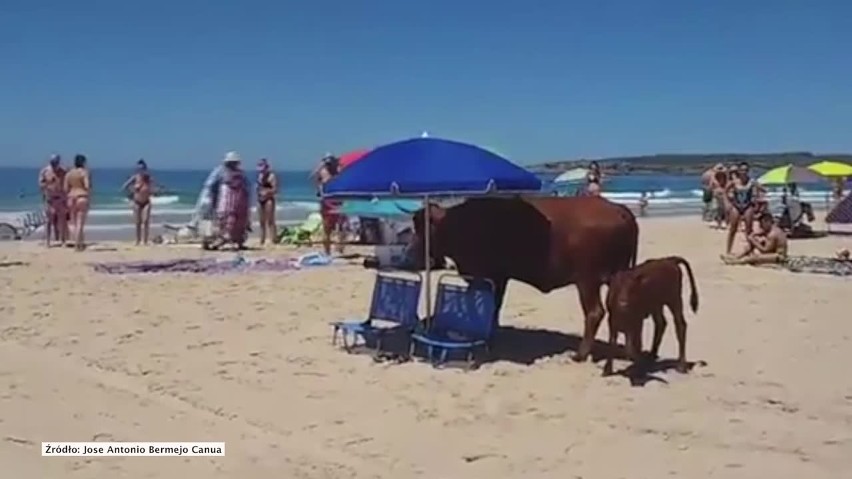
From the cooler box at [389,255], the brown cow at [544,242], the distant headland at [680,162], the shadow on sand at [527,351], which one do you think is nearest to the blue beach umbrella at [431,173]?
the brown cow at [544,242]

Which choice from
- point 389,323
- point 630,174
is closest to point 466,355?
point 389,323

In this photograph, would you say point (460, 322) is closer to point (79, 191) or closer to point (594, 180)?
point (79, 191)

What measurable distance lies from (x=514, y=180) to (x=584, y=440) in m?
2.70

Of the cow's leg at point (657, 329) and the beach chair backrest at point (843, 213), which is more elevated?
the beach chair backrest at point (843, 213)

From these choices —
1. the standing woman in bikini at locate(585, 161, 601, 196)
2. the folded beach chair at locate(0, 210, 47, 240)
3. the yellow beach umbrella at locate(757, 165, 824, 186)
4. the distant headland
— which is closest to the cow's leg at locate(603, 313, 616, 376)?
the yellow beach umbrella at locate(757, 165, 824, 186)

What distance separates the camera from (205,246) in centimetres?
1814

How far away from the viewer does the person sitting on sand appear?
15.5 meters

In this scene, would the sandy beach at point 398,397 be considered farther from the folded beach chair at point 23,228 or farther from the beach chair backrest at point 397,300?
the folded beach chair at point 23,228

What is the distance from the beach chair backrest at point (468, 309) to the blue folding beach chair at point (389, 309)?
209 millimetres

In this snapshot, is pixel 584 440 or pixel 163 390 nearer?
pixel 584 440

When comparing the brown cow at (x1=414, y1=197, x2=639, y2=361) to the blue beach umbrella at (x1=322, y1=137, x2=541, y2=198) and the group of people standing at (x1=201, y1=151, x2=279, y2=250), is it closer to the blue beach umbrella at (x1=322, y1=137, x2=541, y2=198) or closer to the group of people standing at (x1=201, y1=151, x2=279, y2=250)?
the blue beach umbrella at (x1=322, y1=137, x2=541, y2=198)

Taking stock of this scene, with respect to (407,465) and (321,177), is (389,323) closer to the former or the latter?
(407,465)

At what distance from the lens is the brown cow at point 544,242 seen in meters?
8.31

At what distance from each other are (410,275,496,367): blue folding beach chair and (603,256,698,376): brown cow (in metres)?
1.00
